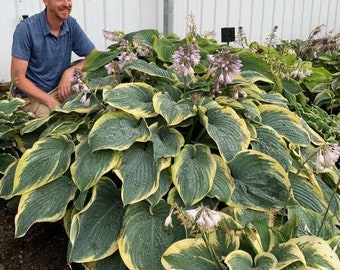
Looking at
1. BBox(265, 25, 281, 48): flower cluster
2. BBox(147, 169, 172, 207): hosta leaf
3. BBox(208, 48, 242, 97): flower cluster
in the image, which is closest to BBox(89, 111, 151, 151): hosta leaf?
BBox(147, 169, 172, 207): hosta leaf

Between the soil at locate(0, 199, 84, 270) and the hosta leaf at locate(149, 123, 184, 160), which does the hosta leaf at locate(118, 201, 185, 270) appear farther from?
the soil at locate(0, 199, 84, 270)

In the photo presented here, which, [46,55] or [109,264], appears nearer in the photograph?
[109,264]

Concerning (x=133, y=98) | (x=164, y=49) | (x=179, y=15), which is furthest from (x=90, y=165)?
(x=179, y=15)

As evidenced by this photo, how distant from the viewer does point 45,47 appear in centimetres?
306

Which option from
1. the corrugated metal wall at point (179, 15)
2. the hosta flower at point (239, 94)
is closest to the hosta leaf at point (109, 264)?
the hosta flower at point (239, 94)

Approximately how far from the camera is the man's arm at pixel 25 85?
295cm

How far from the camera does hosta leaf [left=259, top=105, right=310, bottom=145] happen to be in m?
2.42

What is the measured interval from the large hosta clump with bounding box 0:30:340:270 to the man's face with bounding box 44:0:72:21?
695 millimetres

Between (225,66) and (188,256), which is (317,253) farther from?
(225,66)

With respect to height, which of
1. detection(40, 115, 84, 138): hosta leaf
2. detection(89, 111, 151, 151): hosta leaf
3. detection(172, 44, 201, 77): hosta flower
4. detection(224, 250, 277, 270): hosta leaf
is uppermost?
detection(172, 44, 201, 77): hosta flower

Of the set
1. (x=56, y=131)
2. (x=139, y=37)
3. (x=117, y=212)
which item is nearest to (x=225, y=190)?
(x=117, y=212)

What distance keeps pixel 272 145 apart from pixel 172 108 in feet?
1.68

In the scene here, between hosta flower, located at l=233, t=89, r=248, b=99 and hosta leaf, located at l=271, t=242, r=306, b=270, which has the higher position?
hosta flower, located at l=233, t=89, r=248, b=99

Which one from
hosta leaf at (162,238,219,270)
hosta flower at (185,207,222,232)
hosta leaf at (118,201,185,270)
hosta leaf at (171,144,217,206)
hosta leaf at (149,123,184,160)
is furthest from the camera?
hosta leaf at (149,123,184,160)
